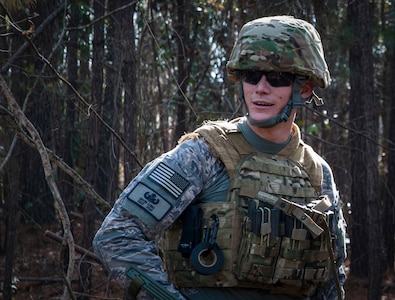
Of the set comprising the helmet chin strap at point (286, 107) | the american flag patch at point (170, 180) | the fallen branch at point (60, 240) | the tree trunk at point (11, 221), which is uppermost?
the helmet chin strap at point (286, 107)

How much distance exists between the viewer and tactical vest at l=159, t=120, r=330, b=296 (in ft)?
9.64

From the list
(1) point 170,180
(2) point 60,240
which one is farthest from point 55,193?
(1) point 170,180

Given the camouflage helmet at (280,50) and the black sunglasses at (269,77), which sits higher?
the camouflage helmet at (280,50)

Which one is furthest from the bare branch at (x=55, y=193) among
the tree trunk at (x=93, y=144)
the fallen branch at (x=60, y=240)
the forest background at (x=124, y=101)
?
the tree trunk at (x=93, y=144)

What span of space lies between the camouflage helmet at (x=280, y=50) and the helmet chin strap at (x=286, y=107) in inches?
1.7

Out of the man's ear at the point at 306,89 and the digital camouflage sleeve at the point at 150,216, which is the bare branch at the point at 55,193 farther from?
the man's ear at the point at 306,89

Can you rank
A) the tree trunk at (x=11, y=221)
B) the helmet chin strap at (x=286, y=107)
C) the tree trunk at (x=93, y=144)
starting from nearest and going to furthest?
the helmet chin strap at (x=286, y=107)
the tree trunk at (x=93, y=144)
the tree trunk at (x=11, y=221)

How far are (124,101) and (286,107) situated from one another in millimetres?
4573

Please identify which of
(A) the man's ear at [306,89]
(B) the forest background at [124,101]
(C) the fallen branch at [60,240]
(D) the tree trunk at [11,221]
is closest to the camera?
(A) the man's ear at [306,89]

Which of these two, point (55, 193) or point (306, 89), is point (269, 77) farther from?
point (55, 193)

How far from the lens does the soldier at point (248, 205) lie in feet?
9.33

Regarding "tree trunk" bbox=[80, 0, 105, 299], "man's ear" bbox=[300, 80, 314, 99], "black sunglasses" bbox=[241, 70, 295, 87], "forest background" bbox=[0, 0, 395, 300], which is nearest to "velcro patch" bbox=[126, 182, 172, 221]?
"black sunglasses" bbox=[241, 70, 295, 87]

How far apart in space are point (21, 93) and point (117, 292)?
250 centimetres

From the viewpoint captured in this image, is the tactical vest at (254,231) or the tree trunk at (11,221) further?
the tree trunk at (11,221)
